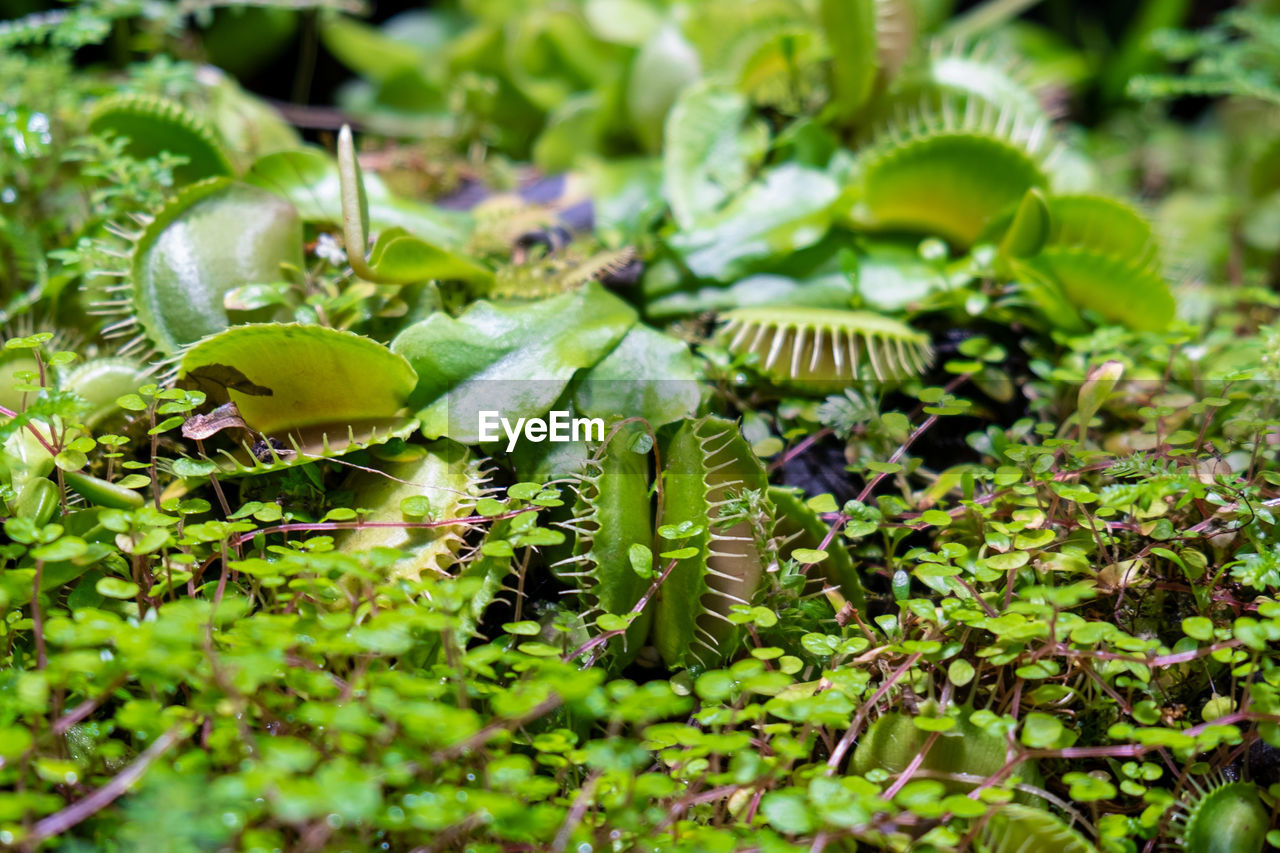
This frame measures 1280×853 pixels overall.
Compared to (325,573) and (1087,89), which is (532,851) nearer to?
(325,573)

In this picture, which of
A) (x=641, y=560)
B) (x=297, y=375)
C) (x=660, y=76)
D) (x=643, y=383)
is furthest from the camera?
(x=660, y=76)

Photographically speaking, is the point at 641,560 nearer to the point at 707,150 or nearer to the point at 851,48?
the point at 707,150

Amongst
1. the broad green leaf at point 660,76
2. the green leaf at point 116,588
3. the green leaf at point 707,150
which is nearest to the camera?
the green leaf at point 116,588

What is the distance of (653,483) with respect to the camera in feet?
3.27

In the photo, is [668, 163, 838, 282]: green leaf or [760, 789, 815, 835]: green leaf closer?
[760, 789, 815, 835]: green leaf

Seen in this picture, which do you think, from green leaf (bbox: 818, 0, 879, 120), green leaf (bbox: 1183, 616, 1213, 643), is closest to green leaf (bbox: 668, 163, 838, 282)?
green leaf (bbox: 818, 0, 879, 120)

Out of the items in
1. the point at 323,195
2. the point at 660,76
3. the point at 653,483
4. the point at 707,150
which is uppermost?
the point at 660,76

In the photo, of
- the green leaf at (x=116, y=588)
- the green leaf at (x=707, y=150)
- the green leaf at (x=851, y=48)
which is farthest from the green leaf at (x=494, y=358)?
the green leaf at (x=851, y=48)

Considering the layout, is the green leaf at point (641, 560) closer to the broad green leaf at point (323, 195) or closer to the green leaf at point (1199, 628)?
the green leaf at point (1199, 628)

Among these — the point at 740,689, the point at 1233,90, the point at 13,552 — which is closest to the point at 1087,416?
the point at 740,689

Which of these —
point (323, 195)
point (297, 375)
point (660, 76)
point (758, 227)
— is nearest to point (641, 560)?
point (297, 375)

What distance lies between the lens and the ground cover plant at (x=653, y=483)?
688 mm

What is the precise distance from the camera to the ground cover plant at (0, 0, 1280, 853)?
69 cm

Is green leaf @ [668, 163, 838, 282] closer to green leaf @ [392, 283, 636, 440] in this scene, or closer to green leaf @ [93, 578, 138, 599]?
green leaf @ [392, 283, 636, 440]
